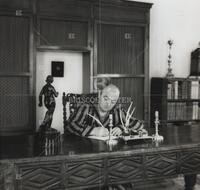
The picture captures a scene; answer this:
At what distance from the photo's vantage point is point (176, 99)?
3.85 m

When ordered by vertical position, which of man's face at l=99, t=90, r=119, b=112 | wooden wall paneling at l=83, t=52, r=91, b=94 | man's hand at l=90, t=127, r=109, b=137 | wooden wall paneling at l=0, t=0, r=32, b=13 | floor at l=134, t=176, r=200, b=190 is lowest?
floor at l=134, t=176, r=200, b=190

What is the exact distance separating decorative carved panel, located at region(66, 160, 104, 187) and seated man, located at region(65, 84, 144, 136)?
0.45m

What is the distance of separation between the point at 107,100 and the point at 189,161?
764 millimetres

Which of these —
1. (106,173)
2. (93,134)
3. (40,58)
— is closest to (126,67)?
(40,58)

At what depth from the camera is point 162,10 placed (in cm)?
414

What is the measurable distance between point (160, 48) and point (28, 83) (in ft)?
6.36

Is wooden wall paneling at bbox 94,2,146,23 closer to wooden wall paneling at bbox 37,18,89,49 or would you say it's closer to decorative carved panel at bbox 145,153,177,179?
wooden wall paneling at bbox 37,18,89,49

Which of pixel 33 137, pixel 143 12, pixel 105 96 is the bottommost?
pixel 33 137

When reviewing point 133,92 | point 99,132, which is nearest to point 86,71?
point 133,92

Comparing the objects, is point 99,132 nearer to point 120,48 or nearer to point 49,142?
point 49,142

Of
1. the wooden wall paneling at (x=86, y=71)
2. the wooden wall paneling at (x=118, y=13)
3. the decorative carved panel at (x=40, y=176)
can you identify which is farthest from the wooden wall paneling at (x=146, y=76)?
the decorative carved panel at (x=40, y=176)

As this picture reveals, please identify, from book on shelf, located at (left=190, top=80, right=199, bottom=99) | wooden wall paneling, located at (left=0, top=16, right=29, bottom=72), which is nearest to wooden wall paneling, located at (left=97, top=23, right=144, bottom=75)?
book on shelf, located at (left=190, top=80, right=199, bottom=99)

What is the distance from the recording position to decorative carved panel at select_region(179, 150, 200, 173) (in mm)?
2082

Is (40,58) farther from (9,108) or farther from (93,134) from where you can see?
(93,134)
